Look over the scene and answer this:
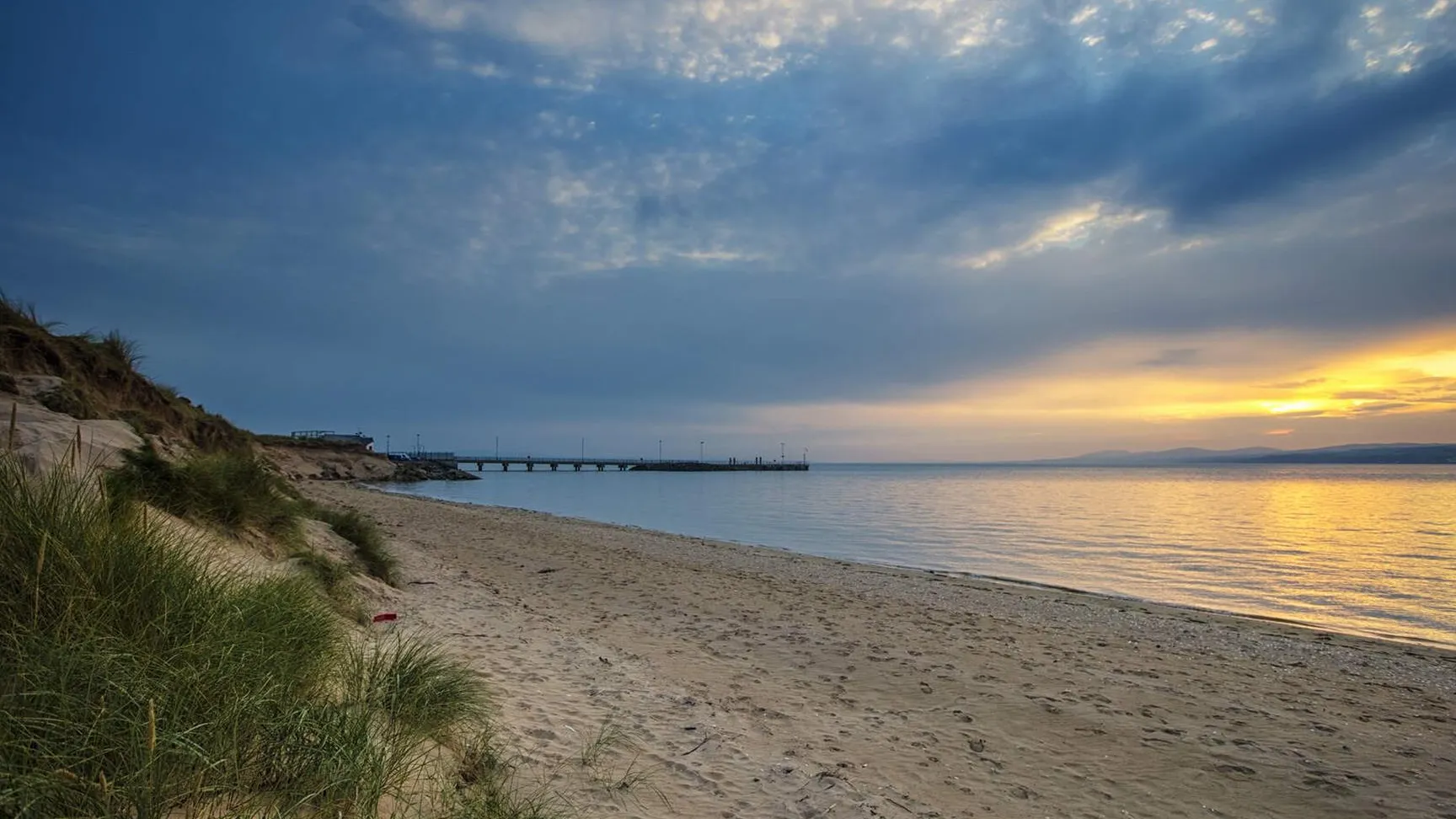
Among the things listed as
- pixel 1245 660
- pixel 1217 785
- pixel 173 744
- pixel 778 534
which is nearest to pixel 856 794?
pixel 1217 785

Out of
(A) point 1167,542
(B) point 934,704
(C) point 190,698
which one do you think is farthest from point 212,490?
(A) point 1167,542

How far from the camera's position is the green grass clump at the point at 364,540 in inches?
436

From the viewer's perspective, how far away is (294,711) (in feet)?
10.2

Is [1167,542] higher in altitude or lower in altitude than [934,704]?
lower

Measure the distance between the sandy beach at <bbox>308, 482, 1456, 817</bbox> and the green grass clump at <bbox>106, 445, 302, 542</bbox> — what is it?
205cm

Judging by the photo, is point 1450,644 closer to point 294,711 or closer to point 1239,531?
point 294,711

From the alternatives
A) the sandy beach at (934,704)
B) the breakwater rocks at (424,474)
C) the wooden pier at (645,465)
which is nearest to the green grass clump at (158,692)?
the sandy beach at (934,704)

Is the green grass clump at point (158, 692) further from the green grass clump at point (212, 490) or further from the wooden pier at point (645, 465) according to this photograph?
the wooden pier at point (645, 465)

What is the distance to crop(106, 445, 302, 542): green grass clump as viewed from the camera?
23.7ft

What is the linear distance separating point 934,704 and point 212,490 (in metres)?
8.72

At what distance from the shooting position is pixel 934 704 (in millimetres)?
7676

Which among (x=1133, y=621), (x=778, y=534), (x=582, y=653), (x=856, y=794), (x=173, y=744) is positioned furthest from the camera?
(x=778, y=534)

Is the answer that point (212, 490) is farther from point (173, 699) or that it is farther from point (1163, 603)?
point (1163, 603)

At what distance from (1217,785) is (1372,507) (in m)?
58.9
